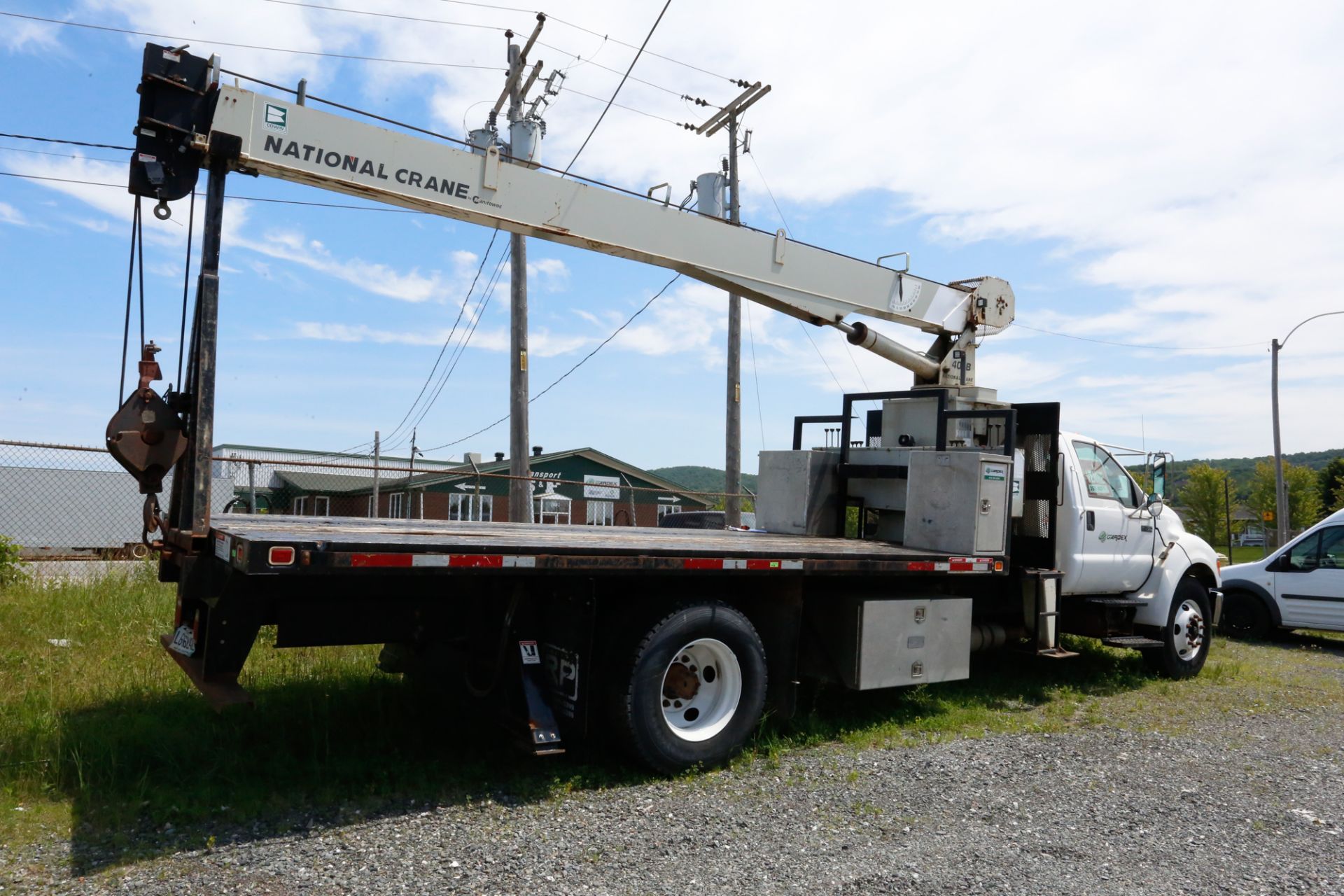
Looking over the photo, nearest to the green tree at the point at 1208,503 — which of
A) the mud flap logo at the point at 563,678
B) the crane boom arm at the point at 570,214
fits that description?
the crane boom arm at the point at 570,214

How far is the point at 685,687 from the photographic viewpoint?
5.79 meters

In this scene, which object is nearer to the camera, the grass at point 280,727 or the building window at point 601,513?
the grass at point 280,727

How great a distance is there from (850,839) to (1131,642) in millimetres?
5323

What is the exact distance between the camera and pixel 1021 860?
14.9ft

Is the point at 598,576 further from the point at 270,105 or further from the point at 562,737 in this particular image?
the point at 270,105

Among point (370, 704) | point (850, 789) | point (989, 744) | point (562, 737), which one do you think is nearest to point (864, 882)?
point (850, 789)

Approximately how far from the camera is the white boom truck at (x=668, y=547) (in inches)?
197

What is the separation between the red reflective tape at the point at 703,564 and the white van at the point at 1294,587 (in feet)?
34.9

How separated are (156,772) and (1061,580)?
7102 mm

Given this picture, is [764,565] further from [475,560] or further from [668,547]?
[475,560]

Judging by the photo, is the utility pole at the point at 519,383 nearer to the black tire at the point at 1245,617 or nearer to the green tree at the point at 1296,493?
the black tire at the point at 1245,617

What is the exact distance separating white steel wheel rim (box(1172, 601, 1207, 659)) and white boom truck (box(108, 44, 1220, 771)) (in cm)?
6

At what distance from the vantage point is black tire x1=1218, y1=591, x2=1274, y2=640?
13.2m

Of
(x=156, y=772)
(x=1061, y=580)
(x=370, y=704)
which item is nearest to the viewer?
(x=156, y=772)
